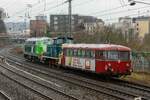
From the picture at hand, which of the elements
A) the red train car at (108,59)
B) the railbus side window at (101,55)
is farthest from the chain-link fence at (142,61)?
the railbus side window at (101,55)

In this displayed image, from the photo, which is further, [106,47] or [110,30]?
[110,30]

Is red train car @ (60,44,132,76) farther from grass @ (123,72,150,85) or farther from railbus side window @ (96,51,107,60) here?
grass @ (123,72,150,85)

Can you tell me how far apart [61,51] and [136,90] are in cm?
1552

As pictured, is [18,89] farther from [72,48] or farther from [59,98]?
[72,48]

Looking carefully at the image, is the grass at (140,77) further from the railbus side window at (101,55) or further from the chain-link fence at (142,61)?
the railbus side window at (101,55)

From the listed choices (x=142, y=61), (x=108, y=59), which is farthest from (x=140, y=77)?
(x=142, y=61)

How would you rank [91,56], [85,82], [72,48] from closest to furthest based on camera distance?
1. [85,82]
2. [91,56]
3. [72,48]

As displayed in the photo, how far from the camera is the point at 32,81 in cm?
2927

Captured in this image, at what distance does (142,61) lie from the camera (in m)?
35.2

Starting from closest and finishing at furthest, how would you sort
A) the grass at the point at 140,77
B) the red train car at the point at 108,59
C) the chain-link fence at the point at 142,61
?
the red train car at the point at 108,59 < the grass at the point at 140,77 < the chain-link fence at the point at 142,61

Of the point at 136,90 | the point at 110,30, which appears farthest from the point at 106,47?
the point at 110,30

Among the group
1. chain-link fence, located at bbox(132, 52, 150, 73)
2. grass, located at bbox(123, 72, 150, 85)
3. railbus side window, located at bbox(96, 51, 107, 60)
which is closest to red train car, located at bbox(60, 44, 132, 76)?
railbus side window, located at bbox(96, 51, 107, 60)

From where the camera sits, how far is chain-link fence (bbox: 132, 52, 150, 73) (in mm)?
34688

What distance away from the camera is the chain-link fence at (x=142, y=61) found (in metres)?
34.7
